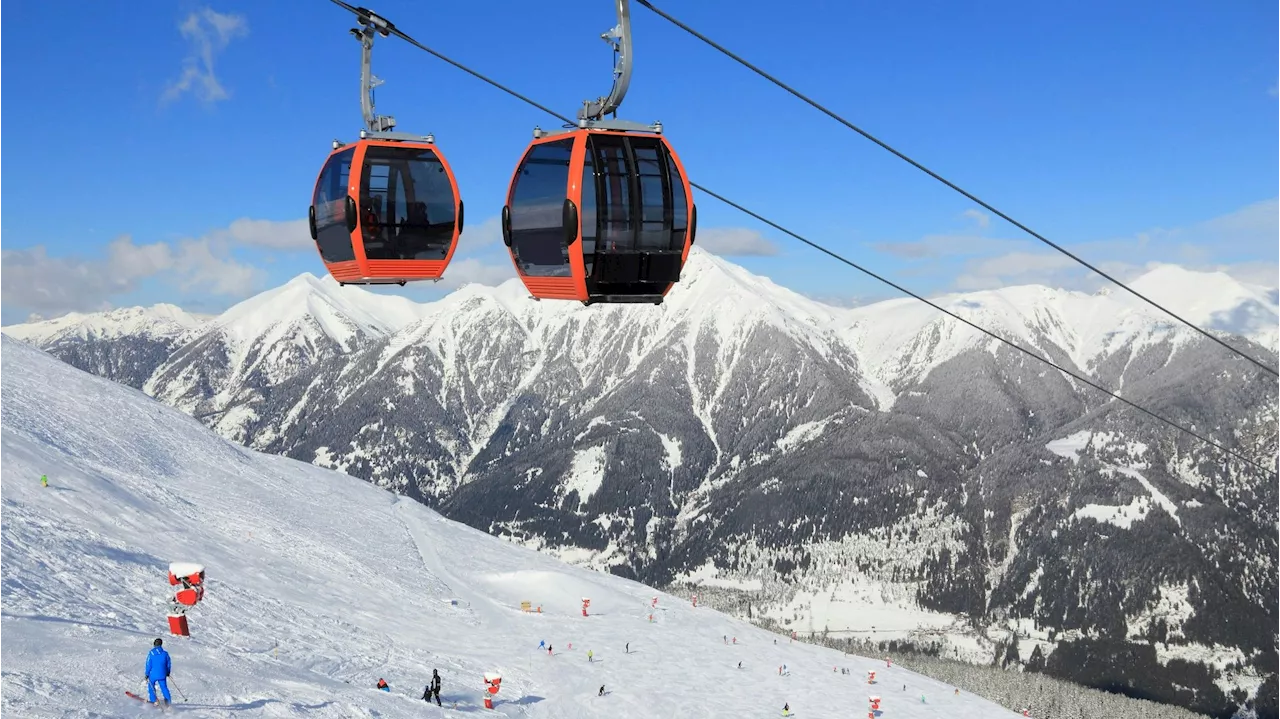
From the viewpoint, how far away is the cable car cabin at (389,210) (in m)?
15.6

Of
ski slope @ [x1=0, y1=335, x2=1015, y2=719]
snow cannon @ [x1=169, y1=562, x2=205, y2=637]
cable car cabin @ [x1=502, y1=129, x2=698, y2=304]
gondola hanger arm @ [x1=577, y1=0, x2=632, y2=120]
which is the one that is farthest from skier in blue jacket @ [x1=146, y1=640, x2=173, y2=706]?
gondola hanger arm @ [x1=577, y1=0, x2=632, y2=120]

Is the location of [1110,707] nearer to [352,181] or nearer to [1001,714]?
[1001,714]

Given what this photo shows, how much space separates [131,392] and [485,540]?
42.5 meters

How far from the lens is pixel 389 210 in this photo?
15.9 meters

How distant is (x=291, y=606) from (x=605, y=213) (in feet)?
145

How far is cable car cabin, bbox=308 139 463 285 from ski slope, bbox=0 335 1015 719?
10382 mm

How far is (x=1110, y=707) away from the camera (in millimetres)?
160625

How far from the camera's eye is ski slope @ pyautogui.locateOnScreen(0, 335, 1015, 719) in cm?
2588

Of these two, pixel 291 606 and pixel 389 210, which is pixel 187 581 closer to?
pixel 389 210

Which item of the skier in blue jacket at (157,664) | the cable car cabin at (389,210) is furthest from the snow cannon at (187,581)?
the cable car cabin at (389,210)

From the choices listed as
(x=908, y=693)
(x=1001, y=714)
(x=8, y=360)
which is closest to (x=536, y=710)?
(x=908, y=693)

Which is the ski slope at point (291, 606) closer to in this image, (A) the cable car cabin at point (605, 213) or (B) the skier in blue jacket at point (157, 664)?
(B) the skier in blue jacket at point (157, 664)

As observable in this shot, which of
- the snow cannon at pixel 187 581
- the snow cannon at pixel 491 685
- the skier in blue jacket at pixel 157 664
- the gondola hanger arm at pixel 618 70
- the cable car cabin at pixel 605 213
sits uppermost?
the gondola hanger arm at pixel 618 70

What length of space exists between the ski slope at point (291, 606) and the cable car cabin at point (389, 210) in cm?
1038
